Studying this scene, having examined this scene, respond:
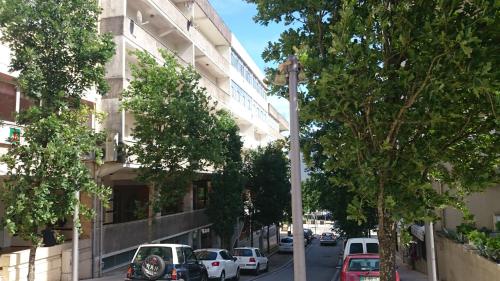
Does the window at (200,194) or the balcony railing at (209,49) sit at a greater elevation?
the balcony railing at (209,49)

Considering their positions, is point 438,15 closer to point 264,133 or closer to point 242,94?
point 242,94

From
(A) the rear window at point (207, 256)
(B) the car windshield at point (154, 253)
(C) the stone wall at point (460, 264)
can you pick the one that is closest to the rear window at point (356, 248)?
(C) the stone wall at point (460, 264)

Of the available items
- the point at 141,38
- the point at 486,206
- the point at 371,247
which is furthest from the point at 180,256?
the point at 486,206

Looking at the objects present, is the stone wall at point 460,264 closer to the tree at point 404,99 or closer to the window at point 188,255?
the tree at point 404,99

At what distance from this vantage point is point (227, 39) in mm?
40281

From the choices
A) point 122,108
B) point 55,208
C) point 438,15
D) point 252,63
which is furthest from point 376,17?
point 252,63

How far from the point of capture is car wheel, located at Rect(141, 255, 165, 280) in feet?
47.2

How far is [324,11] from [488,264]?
9.40 metres

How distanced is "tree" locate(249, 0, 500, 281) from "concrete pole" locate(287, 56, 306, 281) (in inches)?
10.9

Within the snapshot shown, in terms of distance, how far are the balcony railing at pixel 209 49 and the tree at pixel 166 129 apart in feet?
34.8

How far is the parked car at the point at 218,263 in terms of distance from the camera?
66.7 ft

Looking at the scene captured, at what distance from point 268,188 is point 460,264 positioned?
21323 millimetres

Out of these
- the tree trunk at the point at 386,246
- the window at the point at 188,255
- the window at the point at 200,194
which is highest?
the window at the point at 200,194

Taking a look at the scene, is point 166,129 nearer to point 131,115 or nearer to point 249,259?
point 131,115
